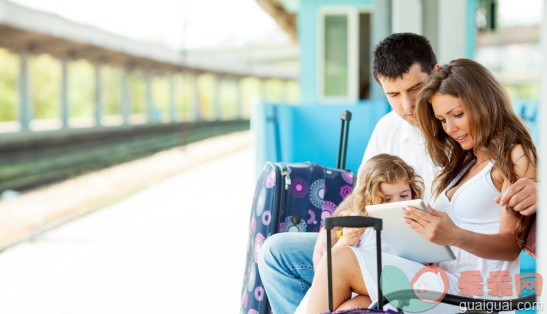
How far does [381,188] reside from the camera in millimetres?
2115

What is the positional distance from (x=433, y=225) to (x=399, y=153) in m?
0.91

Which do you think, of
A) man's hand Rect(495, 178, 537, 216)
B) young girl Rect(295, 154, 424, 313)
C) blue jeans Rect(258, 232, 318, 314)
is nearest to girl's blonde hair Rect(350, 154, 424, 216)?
young girl Rect(295, 154, 424, 313)

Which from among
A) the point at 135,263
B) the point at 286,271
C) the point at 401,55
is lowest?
the point at 135,263

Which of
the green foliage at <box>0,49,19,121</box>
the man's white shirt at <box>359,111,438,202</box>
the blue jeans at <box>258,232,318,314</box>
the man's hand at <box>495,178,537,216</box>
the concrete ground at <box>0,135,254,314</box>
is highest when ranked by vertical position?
the green foliage at <box>0,49,19,121</box>

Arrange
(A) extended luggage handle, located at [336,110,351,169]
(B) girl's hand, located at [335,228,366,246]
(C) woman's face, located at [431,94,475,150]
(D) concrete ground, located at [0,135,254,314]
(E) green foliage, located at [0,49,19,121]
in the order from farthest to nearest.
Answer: (E) green foliage, located at [0,49,19,121]
(D) concrete ground, located at [0,135,254,314]
(A) extended luggage handle, located at [336,110,351,169]
(B) girl's hand, located at [335,228,366,246]
(C) woman's face, located at [431,94,475,150]

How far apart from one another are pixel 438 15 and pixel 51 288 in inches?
177

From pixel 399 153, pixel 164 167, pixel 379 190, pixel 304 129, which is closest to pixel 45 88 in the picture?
pixel 164 167

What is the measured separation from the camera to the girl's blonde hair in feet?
6.88

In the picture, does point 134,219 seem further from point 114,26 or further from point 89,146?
point 114,26

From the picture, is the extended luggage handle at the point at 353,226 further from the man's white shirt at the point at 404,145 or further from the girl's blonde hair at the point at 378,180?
the man's white shirt at the point at 404,145

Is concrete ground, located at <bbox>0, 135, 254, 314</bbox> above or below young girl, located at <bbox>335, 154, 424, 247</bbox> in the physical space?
below

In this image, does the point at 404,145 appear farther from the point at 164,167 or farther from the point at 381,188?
the point at 164,167

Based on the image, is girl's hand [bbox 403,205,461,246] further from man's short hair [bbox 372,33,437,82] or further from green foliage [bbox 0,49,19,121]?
green foliage [bbox 0,49,19,121]

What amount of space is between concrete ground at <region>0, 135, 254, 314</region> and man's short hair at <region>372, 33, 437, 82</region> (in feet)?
6.78
